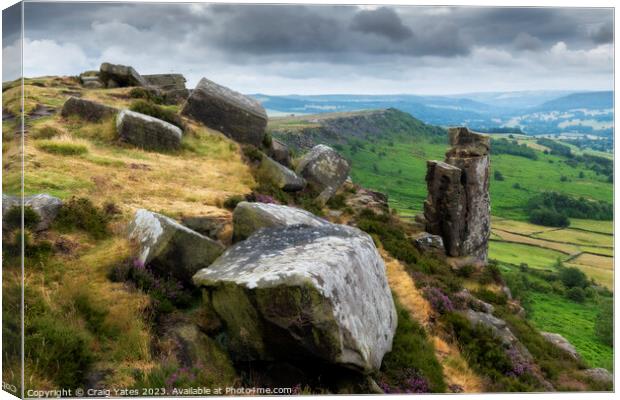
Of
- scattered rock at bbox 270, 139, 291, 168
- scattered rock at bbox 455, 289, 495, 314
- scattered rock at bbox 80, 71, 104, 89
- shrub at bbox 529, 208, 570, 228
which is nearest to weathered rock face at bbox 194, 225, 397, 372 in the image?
scattered rock at bbox 455, 289, 495, 314

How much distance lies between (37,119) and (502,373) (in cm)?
2005

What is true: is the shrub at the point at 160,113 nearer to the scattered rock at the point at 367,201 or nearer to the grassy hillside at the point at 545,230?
the scattered rock at the point at 367,201

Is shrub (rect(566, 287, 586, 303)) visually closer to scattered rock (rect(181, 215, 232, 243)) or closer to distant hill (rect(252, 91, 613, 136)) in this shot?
distant hill (rect(252, 91, 613, 136))

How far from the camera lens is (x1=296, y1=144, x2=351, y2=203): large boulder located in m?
24.6

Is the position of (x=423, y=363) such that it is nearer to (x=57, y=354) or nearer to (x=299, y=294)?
(x=299, y=294)

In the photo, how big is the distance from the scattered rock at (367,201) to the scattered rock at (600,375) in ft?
40.7

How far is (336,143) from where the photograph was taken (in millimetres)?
178625

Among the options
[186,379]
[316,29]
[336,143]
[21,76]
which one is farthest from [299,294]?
[336,143]

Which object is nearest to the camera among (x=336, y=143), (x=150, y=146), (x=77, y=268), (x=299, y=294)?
(x=299, y=294)

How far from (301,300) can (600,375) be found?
9.35 metres

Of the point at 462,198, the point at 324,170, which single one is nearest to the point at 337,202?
the point at 324,170

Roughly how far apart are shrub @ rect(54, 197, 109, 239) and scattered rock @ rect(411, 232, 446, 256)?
15.7 meters

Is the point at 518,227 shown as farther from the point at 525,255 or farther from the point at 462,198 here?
the point at 462,198

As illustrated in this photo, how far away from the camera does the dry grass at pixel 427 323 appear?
36.1 ft
